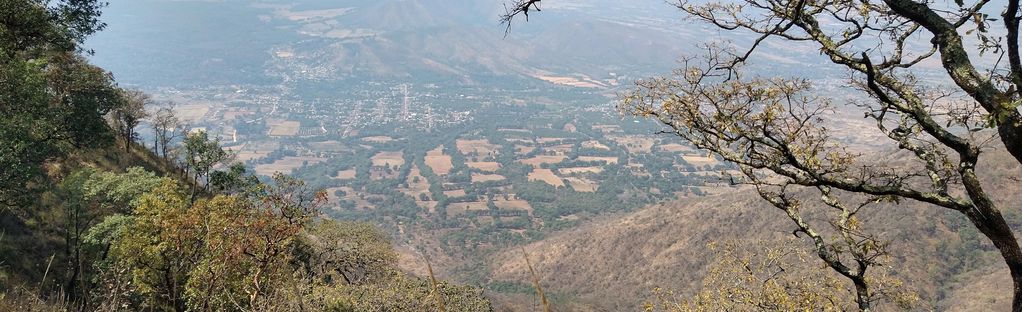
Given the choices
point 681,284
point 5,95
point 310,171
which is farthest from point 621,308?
point 310,171

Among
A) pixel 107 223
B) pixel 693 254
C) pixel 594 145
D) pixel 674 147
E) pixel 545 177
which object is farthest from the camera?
pixel 594 145

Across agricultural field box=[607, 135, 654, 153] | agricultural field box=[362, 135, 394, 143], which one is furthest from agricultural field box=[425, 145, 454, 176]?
agricultural field box=[607, 135, 654, 153]

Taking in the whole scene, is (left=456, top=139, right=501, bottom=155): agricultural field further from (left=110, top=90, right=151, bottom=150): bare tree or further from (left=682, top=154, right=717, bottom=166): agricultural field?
(left=110, top=90, right=151, bottom=150): bare tree

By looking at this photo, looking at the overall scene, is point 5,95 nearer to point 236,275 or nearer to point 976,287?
point 236,275

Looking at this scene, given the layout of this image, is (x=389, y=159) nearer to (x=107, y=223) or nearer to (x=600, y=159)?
(x=600, y=159)

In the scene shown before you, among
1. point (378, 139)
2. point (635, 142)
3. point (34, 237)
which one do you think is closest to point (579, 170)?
point (635, 142)

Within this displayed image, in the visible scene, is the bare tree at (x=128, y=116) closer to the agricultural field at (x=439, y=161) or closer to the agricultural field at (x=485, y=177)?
the agricultural field at (x=485, y=177)
